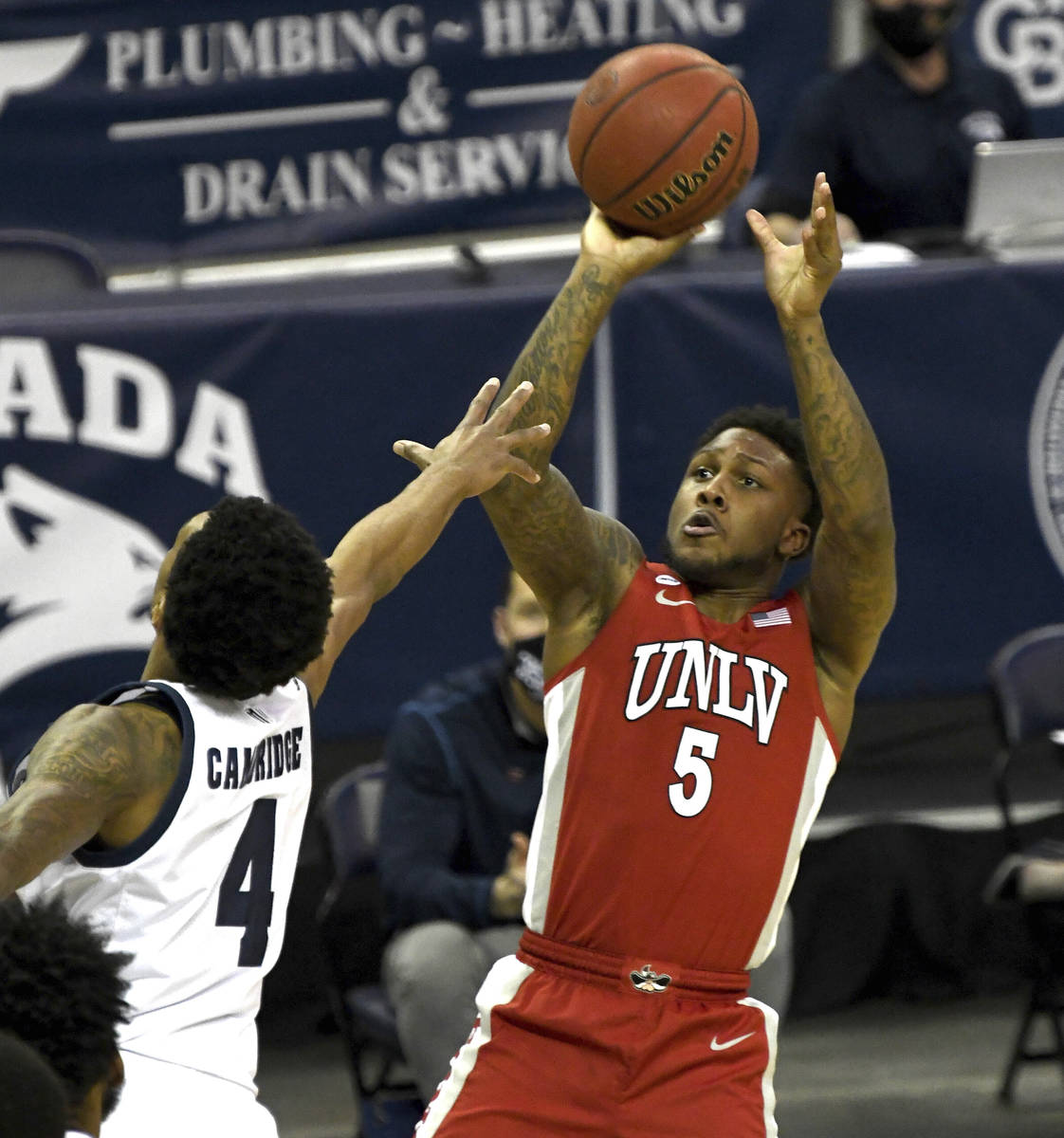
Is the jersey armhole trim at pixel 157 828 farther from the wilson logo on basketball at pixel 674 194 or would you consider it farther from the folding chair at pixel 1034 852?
the folding chair at pixel 1034 852

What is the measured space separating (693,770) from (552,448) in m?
0.60

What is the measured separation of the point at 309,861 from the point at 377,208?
2674 millimetres

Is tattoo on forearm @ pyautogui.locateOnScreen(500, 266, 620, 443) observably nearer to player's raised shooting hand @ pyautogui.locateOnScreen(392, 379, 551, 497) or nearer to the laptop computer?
player's raised shooting hand @ pyautogui.locateOnScreen(392, 379, 551, 497)

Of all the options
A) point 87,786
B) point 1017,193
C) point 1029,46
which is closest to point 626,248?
point 87,786

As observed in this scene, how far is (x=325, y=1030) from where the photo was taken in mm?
6062

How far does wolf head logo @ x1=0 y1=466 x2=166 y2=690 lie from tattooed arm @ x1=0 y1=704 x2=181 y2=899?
8.74 feet

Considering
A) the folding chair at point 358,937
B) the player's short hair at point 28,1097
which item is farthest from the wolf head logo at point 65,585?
the player's short hair at point 28,1097

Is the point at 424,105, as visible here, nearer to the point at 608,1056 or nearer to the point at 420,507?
the point at 420,507

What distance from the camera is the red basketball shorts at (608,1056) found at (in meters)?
3.20

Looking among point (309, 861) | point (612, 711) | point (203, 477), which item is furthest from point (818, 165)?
point (612, 711)

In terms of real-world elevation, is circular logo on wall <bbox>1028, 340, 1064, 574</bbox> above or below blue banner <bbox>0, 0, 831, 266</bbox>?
below

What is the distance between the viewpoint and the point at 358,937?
19.5ft

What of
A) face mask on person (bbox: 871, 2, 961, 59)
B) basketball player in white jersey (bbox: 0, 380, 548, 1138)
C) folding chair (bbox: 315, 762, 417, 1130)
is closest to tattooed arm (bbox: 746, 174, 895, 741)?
basketball player in white jersey (bbox: 0, 380, 548, 1138)

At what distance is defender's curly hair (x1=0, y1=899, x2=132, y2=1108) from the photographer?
2.11m
